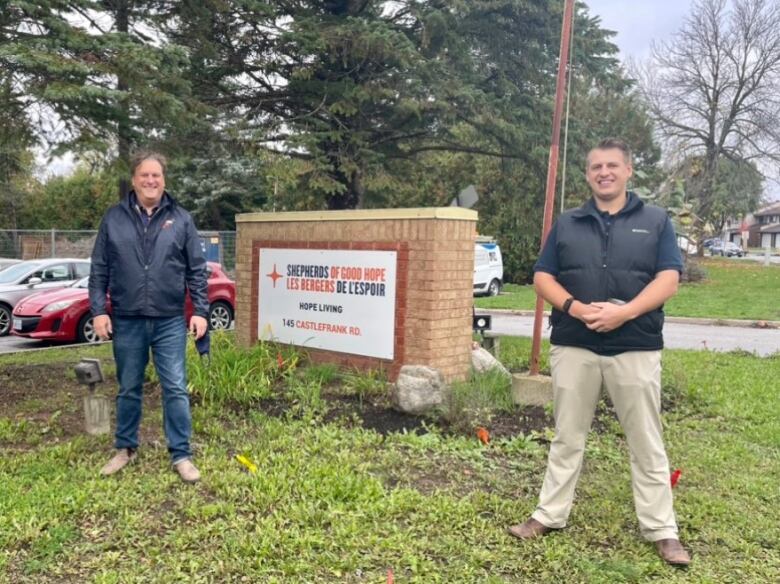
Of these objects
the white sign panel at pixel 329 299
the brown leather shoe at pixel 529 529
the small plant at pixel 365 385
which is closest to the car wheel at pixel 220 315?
the white sign panel at pixel 329 299

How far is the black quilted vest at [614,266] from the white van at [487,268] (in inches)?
724

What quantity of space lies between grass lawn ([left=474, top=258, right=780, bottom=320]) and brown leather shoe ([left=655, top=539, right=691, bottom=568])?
14024 mm

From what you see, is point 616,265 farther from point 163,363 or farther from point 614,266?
point 163,363

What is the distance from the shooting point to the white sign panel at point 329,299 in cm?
683

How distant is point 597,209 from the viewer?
361cm

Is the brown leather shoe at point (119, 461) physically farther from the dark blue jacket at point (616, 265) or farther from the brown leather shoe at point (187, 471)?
the dark blue jacket at point (616, 265)

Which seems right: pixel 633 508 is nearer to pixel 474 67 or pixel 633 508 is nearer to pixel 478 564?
pixel 478 564

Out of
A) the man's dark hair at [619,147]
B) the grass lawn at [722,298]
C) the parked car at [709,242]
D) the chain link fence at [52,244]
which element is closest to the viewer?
the man's dark hair at [619,147]

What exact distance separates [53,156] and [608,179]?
4.69 metres

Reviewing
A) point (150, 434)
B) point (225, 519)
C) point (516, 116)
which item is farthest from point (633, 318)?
point (516, 116)

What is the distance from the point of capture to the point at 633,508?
13.2 feet

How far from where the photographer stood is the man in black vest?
3.45 metres

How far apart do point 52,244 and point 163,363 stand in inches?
687

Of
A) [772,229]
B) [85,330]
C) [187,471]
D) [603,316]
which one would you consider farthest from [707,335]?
[772,229]
